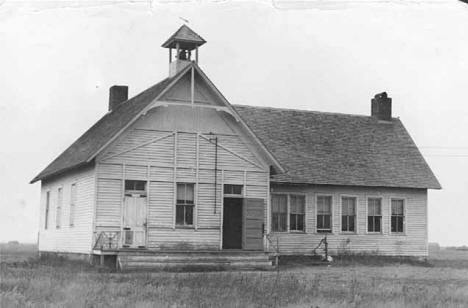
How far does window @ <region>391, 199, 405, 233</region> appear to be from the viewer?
118 ft

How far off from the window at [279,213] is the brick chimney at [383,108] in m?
8.64

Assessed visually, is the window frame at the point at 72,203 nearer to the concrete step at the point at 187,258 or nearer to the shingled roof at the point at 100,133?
the shingled roof at the point at 100,133

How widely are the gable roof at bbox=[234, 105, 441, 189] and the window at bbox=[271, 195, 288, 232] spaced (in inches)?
45.6

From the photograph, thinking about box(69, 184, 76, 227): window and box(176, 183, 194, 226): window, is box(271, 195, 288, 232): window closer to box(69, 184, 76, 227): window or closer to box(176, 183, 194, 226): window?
box(176, 183, 194, 226): window

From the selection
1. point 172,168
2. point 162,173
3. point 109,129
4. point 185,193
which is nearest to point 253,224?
point 185,193

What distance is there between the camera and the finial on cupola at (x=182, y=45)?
30250 mm

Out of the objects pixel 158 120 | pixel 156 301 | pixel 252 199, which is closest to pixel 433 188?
pixel 252 199

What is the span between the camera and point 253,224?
99.4 feet

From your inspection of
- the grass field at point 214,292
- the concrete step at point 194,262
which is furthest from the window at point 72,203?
the grass field at point 214,292

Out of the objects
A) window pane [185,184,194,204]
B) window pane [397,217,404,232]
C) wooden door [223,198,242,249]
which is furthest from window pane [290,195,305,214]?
window pane [185,184,194,204]

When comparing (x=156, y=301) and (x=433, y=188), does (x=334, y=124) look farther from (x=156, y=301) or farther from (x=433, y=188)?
(x=156, y=301)

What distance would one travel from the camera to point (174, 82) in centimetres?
2834

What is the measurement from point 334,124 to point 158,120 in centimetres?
1221

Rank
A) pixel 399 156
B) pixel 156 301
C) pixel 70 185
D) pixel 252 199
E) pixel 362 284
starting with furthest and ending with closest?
pixel 399 156
pixel 70 185
pixel 252 199
pixel 362 284
pixel 156 301
